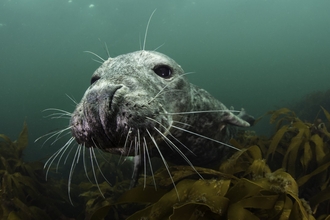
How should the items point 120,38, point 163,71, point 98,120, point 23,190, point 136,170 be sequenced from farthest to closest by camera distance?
point 120,38 < point 23,190 < point 136,170 < point 163,71 < point 98,120

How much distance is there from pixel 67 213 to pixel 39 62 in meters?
Answer: 74.5

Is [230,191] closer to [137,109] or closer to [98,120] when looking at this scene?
[137,109]

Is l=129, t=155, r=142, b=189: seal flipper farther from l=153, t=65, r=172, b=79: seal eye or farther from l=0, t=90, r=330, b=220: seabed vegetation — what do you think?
l=153, t=65, r=172, b=79: seal eye

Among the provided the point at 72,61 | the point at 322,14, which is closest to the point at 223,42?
the point at 322,14

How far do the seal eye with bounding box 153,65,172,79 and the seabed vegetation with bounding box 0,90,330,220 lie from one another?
81 centimetres

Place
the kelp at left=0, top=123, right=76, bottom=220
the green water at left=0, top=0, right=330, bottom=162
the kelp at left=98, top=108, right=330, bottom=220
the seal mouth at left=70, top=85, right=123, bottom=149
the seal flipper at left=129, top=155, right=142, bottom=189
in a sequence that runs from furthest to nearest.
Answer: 1. the green water at left=0, top=0, right=330, bottom=162
2. the seal flipper at left=129, top=155, right=142, bottom=189
3. the kelp at left=0, top=123, right=76, bottom=220
4. the kelp at left=98, top=108, right=330, bottom=220
5. the seal mouth at left=70, top=85, right=123, bottom=149

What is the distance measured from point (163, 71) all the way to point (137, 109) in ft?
2.73

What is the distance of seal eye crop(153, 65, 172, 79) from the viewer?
195cm

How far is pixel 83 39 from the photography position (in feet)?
167

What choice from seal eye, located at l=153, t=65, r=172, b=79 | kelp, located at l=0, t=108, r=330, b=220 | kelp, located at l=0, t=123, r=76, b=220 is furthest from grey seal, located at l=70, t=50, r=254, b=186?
kelp, located at l=0, t=123, r=76, b=220

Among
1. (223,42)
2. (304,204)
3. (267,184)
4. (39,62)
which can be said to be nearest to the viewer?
(304,204)

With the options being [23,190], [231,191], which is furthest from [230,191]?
[23,190]

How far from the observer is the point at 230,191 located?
1.64 metres

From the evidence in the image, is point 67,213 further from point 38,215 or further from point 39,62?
point 39,62
